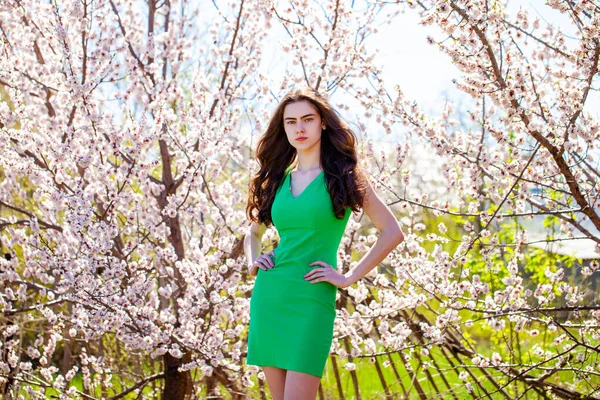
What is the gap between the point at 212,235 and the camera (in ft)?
16.8

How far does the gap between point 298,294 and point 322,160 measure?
567 mm

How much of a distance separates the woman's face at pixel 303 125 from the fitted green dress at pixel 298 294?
156mm

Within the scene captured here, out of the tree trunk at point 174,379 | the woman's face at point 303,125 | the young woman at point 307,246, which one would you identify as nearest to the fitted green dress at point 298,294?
the young woman at point 307,246

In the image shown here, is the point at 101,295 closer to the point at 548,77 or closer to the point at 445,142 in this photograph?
the point at 445,142

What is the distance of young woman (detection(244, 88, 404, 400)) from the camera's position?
8.74ft

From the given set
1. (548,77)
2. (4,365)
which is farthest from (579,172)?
(4,365)

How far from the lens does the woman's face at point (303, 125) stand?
2945mm

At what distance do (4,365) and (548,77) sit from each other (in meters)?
3.60

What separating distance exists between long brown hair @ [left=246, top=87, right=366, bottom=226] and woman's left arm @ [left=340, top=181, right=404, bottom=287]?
6 cm

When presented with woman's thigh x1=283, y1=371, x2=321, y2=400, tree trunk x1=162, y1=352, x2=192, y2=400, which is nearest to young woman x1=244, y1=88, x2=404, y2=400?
woman's thigh x1=283, y1=371, x2=321, y2=400

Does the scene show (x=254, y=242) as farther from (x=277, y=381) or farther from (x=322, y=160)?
(x=277, y=381)

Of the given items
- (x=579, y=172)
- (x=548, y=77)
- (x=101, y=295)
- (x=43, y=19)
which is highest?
(x=43, y=19)

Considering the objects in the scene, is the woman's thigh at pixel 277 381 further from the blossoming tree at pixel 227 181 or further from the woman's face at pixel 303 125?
the blossoming tree at pixel 227 181

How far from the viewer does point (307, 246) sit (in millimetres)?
2789
